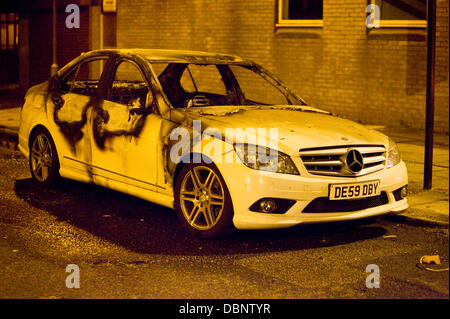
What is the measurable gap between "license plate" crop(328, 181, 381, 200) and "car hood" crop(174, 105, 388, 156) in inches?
13.9

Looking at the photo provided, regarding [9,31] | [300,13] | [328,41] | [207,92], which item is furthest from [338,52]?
[9,31]

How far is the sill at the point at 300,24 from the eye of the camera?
50.1 ft

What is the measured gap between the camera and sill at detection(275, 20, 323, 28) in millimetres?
15266

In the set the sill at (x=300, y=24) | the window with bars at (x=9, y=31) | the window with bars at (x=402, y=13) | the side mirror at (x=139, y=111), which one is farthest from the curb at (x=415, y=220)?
the window with bars at (x=9, y=31)

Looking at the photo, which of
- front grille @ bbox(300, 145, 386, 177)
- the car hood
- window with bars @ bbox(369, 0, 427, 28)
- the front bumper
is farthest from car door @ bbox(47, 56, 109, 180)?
window with bars @ bbox(369, 0, 427, 28)

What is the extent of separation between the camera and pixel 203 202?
21.8 feet

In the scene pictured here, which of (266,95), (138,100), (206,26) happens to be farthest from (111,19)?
→ (138,100)

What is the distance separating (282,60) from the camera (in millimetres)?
15938

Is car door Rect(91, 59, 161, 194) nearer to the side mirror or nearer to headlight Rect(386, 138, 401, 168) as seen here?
the side mirror

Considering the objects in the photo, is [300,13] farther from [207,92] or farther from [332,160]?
[332,160]

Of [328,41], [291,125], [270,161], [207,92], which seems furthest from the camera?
[328,41]

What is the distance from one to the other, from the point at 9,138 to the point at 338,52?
19.8ft

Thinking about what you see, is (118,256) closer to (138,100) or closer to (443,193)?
(138,100)
